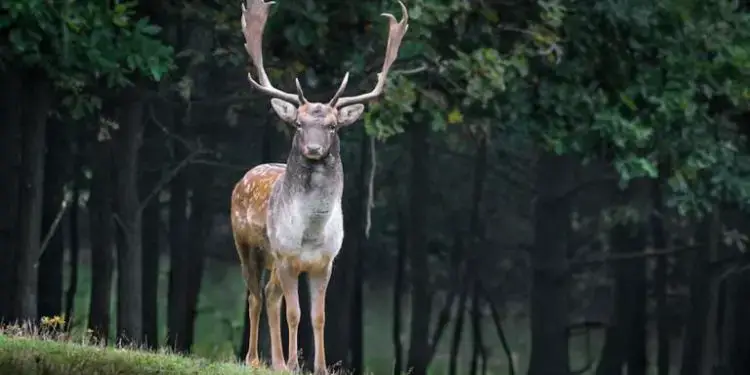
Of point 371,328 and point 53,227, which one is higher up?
point 53,227

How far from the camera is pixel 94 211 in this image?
2214 cm

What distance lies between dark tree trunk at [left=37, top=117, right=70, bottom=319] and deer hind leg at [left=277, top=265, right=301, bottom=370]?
932cm

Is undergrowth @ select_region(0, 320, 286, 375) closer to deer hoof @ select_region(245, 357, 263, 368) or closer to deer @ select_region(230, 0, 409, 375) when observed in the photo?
deer hoof @ select_region(245, 357, 263, 368)

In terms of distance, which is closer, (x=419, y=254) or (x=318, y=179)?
(x=318, y=179)

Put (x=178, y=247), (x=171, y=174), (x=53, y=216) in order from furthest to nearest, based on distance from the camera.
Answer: (x=178, y=247), (x=53, y=216), (x=171, y=174)

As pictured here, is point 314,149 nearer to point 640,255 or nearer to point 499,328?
point 640,255

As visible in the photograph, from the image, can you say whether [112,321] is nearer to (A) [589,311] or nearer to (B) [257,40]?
(A) [589,311]

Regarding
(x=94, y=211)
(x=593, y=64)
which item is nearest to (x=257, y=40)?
(x=593, y=64)

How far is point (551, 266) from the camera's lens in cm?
2261

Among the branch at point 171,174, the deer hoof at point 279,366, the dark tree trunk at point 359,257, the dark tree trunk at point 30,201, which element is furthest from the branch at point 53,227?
the deer hoof at point 279,366

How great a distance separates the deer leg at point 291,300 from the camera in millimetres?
12125

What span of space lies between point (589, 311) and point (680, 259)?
2.17m

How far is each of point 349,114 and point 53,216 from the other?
10.7 meters

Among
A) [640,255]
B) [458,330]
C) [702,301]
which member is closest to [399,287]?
[458,330]
